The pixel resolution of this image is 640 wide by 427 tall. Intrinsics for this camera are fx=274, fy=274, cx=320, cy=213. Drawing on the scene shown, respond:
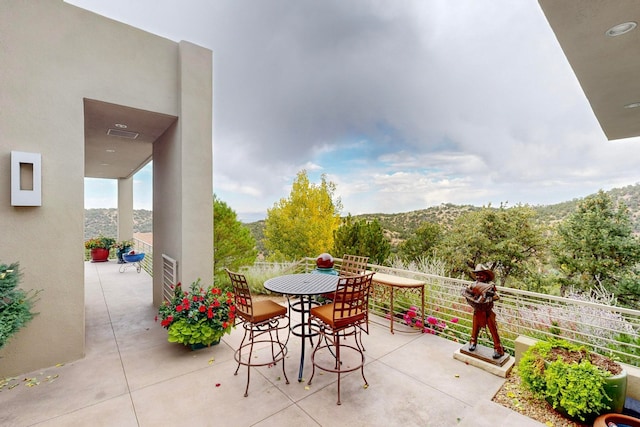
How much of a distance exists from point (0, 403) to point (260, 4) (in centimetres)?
791

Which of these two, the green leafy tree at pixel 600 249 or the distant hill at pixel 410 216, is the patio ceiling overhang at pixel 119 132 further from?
the green leafy tree at pixel 600 249

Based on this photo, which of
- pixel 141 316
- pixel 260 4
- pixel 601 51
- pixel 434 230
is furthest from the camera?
pixel 434 230

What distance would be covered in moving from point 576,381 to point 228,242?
268 inches

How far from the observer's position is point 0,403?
2545 millimetres

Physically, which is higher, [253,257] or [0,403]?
[253,257]

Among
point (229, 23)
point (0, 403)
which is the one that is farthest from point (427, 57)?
point (0, 403)

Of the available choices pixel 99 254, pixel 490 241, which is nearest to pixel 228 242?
pixel 99 254

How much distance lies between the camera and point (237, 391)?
8.84ft

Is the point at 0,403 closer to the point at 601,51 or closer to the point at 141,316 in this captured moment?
the point at 141,316

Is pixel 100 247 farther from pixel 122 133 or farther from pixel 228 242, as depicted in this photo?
pixel 122 133

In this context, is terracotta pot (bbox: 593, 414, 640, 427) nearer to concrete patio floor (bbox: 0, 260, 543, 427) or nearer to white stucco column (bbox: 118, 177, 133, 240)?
concrete patio floor (bbox: 0, 260, 543, 427)

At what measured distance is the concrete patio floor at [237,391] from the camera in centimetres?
231

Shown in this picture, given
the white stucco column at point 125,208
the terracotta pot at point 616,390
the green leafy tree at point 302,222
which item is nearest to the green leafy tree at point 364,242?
the terracotta pot at point 616,390

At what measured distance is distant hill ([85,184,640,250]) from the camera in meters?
9.38
